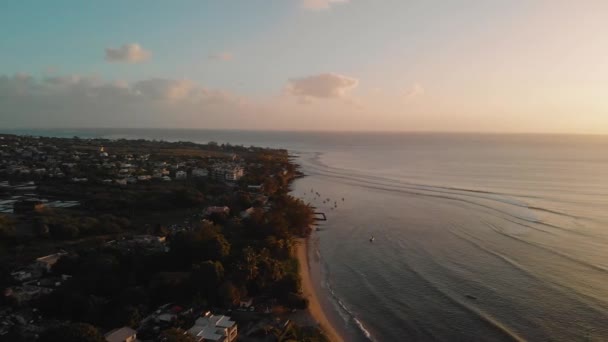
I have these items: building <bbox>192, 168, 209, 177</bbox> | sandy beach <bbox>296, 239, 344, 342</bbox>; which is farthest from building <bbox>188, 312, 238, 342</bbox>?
building <bbox>192, 168, 209, 177</bbox>

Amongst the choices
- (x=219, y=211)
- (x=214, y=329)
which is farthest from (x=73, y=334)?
(x=219, y=211)

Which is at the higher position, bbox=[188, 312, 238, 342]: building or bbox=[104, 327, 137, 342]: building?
bbox=[104, 327, 137, 342]: building

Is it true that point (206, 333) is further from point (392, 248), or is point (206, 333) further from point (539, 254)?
point (539, 254)

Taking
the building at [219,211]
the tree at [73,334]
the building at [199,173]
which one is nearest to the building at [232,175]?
the building at [199,173]

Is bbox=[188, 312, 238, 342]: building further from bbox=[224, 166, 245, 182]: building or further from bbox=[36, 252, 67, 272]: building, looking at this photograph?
bbox=[224, 166, 245, 182]: building

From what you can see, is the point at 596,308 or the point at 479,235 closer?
the point at 596,308

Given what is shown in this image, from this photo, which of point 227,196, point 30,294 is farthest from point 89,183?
point 30,294

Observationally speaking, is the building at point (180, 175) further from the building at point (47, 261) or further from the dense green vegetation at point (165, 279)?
the dense green vegetation at point (165, 279)
